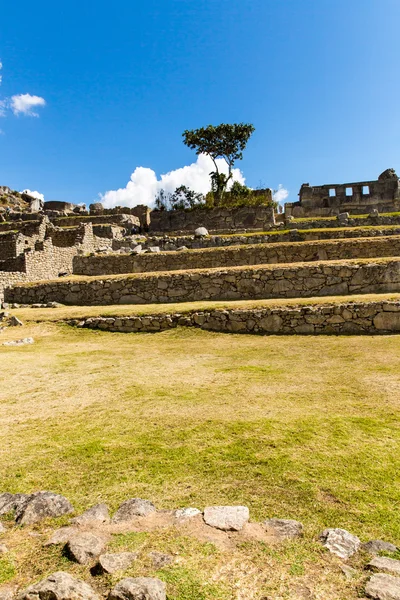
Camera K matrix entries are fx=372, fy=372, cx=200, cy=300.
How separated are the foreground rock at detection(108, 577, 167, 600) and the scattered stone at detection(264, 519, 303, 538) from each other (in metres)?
1.01

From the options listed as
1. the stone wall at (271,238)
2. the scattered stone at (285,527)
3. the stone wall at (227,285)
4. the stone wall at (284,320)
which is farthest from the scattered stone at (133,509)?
the stone wall at (271,238)

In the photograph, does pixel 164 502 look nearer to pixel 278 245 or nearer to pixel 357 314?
pixel 357 314

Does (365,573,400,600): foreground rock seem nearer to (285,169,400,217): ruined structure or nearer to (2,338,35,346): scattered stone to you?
(2,338,35,346): scattered stone

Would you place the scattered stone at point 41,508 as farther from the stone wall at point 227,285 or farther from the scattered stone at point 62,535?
the stone wall at point 227,285

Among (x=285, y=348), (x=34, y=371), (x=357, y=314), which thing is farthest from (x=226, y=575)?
(x=357, y=314)

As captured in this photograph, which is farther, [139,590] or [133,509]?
[133,509]

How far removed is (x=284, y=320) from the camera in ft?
34.9

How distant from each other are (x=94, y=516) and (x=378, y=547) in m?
2.19

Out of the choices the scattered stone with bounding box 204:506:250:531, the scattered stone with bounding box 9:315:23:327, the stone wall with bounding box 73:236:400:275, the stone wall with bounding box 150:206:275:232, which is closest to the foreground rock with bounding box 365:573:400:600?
the scattered stone with bounding box 204:506:250:531

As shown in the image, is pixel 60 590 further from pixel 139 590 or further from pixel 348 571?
pixel 348 571

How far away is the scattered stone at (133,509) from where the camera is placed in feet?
10.1

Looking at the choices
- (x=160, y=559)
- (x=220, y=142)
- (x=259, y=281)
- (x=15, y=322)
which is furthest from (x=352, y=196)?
(x=160, y=559)

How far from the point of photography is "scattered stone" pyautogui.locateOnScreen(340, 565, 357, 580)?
7.79 feet

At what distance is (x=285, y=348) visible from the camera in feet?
30.1
